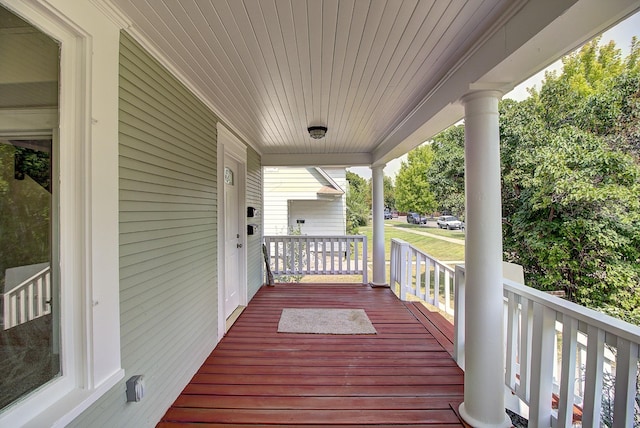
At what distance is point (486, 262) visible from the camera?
5.86 ft

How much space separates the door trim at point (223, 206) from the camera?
3.06 m

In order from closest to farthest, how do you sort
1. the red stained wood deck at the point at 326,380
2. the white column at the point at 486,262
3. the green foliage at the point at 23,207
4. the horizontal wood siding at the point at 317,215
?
the green foliage at the point at 23,207 < the white column at the point at 486,262 < the red stained wood deck at the point at 326,380 < the horizontal wood siding at the point at 317,215

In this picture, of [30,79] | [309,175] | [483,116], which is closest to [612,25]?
[483,116]

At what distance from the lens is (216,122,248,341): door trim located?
3.06 meters

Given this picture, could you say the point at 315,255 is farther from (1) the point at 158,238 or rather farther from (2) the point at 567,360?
(2) the point at 567,360

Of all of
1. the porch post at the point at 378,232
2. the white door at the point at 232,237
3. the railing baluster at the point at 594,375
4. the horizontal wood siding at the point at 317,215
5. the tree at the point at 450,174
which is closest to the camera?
the railing baluster at the point at 594,375

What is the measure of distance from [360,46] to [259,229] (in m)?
3.83

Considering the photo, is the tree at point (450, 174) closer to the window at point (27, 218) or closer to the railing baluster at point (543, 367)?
the railing baluster at point (543, 367)

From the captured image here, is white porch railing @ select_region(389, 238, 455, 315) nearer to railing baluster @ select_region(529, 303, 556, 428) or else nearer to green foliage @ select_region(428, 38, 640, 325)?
railing baluster @ select_region(529, 303, 556, 428)

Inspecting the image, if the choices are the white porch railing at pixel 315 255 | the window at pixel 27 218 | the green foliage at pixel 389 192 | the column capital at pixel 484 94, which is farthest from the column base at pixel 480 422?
the green foliage at pixel 389 192

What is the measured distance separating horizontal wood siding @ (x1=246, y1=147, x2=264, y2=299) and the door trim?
0.23m

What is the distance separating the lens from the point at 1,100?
103cm

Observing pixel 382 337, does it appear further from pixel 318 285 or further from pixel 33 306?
pixel 33 306

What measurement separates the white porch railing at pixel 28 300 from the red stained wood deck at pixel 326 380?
1.20 meters
